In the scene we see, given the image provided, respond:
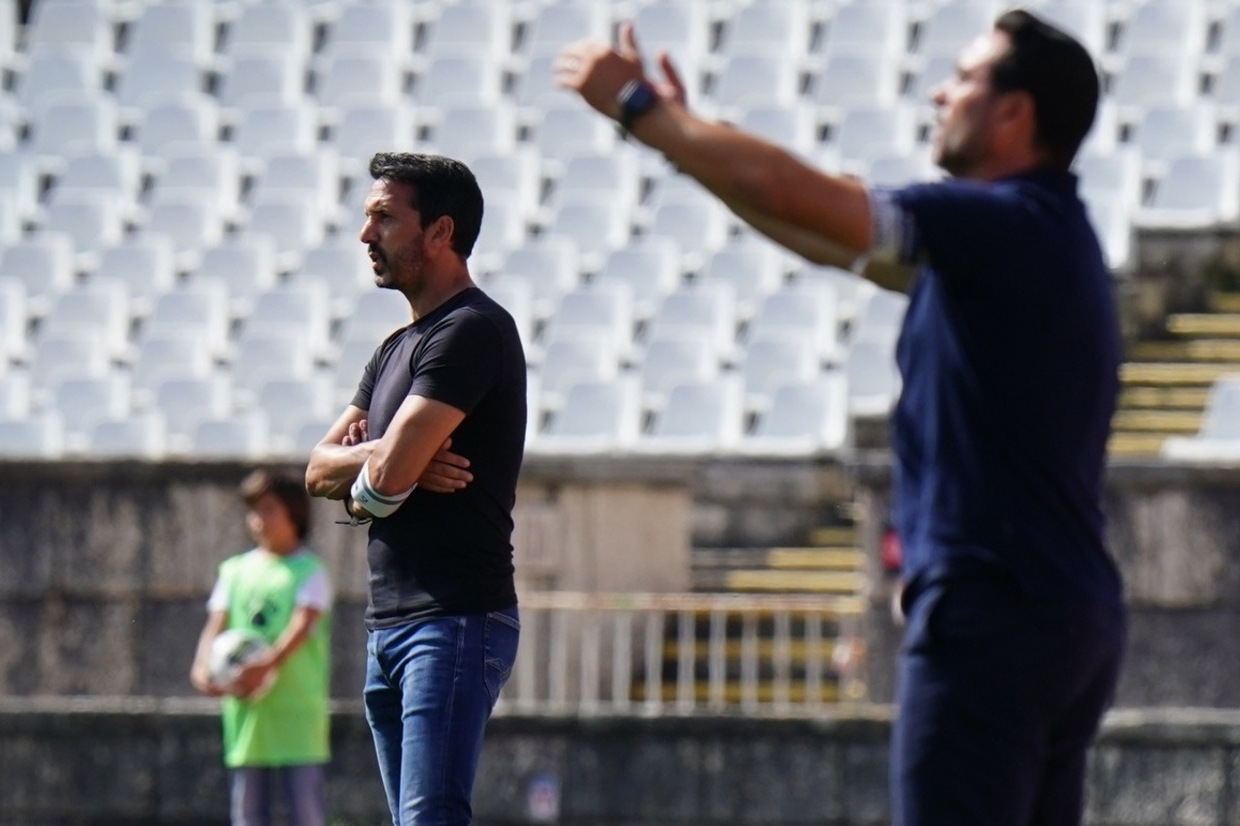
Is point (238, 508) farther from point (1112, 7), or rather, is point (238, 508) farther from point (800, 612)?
point (1112, 7)

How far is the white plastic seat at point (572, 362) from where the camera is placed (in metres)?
13.5

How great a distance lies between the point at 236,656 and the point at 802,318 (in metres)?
6.01

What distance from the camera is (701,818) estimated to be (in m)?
9.95

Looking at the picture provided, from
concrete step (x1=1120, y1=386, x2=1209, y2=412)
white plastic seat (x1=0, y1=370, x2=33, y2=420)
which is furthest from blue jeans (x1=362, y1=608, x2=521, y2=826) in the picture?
white plastic seat (x1=0, y1=370, x2=33, y2=420)

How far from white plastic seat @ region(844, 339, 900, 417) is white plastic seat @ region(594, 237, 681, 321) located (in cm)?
171

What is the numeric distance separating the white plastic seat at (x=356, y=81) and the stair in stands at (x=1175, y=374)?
6229 millimetres

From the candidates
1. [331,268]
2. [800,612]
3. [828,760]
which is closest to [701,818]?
[828,760]

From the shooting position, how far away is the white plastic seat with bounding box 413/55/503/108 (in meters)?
17.0

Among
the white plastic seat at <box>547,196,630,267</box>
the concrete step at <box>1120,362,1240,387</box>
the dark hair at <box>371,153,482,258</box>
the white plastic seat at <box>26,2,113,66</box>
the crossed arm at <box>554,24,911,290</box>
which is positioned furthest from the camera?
the white plastic seat at <box>26,2,113,66</box>

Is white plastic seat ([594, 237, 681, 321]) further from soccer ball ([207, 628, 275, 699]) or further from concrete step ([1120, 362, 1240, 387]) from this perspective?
soccer ball ([207, 628, 275, 699])

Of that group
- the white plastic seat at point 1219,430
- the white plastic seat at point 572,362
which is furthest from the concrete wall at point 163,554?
the white plastic seat at point 1219,430

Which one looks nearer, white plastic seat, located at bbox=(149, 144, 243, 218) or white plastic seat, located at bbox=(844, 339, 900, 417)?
white plastic seat, located at bbox=(844, 339, 900, 417)

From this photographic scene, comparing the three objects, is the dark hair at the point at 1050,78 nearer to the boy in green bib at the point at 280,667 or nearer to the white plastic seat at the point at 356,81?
the boy in green bib at the point at 280,667

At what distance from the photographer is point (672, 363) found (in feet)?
44.2
